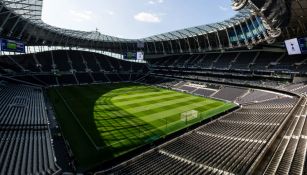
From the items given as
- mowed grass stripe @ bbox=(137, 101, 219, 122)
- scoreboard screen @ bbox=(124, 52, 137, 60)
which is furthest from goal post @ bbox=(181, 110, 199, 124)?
scoreboard screen @ bbox=(124, 52, 137, 60)

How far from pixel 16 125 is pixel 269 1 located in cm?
3322

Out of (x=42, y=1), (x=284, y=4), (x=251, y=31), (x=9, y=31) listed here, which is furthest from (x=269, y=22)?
(x=9, y=31)

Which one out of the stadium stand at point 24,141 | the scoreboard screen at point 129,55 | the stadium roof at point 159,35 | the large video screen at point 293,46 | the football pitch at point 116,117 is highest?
the stadium roof at point 159,35

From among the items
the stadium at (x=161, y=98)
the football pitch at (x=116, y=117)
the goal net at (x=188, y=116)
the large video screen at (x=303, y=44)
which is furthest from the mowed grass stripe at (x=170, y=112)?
the large video screen at (x=303, y=44)

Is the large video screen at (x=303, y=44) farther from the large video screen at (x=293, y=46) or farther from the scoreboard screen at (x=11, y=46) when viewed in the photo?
the scoreboard screen at (x=11, y=46)

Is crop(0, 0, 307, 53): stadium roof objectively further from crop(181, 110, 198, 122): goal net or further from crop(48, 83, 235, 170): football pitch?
crop(181, 110, 198, 122): goal net

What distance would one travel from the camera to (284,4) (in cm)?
3341

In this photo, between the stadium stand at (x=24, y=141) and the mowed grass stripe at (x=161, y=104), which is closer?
the stadium stand at (x=24, y=141)

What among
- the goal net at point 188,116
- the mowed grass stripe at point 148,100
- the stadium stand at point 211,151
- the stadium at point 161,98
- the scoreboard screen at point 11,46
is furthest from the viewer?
the scoreboard screen at point 11,46

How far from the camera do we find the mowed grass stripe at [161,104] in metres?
47.5

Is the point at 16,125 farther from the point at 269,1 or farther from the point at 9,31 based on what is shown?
the point at 9,31

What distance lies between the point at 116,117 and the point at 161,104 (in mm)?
13295

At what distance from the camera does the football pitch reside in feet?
95.0

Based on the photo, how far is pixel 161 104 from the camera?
171 ft
